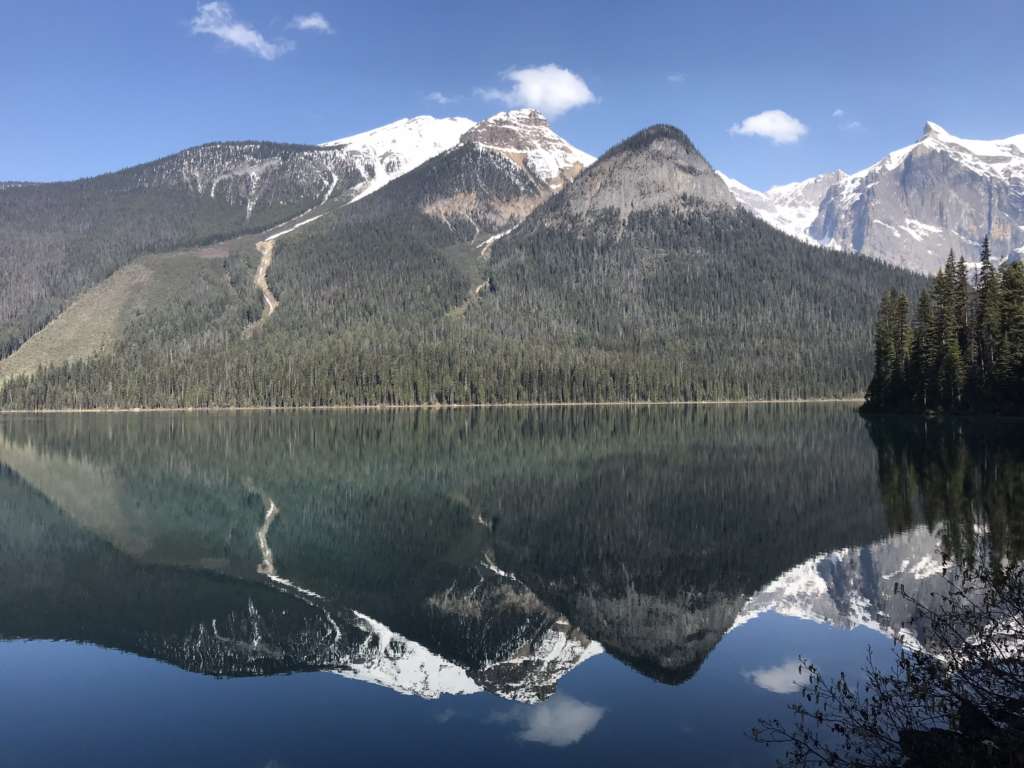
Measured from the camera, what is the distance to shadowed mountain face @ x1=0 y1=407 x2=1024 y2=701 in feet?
76.8

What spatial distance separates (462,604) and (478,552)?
666 centimetres

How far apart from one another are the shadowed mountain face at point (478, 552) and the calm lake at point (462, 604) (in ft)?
0.52

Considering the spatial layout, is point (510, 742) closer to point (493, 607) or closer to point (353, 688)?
point (353, 688)

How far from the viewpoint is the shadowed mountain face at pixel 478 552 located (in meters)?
23.4

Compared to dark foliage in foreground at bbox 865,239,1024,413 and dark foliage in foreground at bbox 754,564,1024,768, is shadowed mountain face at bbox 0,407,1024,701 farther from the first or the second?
dark foliage in foreground at bbox 865,239,1024,413

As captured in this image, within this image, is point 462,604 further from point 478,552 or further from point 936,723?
point 936,723

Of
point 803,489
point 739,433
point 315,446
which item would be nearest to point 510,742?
point 803,489

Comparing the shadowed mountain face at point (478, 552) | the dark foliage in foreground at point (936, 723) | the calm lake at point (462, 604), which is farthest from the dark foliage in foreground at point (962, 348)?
the dark foliage in foreground at point (936, 723)

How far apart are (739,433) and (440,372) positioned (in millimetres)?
116123

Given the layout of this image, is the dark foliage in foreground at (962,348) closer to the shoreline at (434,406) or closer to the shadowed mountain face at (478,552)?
the shadowed mountain face at (478,552)

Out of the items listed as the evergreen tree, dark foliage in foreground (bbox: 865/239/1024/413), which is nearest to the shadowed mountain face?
dark foliage in foreground (bbox: 865/239/1024/413)

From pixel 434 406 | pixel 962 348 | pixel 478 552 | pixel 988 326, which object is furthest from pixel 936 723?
pixel 434 406

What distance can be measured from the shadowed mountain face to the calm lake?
0.16 m

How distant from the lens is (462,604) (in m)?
27.1
